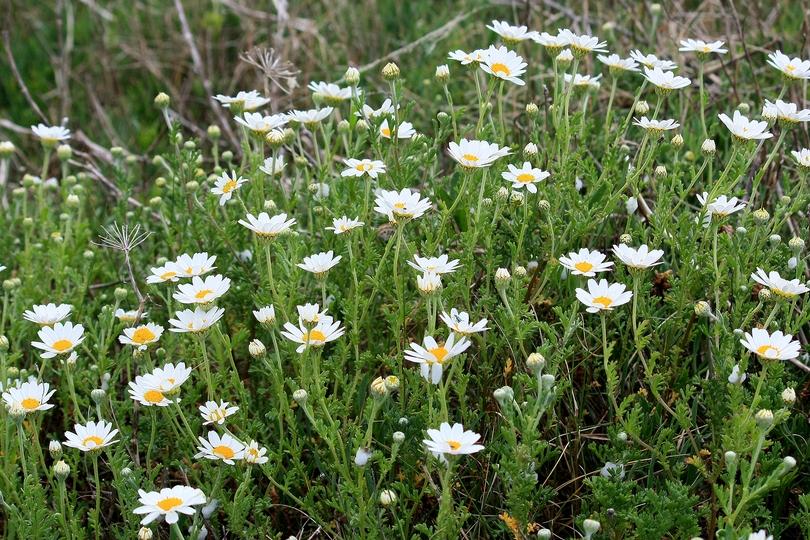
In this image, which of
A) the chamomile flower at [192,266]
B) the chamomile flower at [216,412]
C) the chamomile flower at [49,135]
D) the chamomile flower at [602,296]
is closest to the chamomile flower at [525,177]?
the chamomile flower at [602,296]

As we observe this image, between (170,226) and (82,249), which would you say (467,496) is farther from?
(82,249)

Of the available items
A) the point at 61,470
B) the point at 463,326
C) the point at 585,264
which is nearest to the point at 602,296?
the point at 585,264

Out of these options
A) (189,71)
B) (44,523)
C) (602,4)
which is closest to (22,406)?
(44,523)

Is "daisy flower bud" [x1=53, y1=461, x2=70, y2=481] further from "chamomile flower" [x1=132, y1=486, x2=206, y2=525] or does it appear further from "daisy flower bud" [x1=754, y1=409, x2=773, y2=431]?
"daisy flower bud" [x1=754, y1=409, x2=773, y2=431]

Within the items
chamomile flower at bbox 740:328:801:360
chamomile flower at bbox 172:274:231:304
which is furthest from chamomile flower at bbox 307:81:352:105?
chamomile flower at bbox 740:328:801:360

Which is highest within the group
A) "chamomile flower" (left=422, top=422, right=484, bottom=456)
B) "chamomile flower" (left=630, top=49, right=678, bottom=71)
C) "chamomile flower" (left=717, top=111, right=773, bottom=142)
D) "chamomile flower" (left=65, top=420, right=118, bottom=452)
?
"chamomile flower" (left=630, top=49, right=678, bottom=71)

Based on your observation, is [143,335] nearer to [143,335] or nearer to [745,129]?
[143,335]

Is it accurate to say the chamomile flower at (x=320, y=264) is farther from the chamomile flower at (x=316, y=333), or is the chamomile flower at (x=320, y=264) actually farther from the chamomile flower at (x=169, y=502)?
the chamomile flower at (x=169, y=502)
